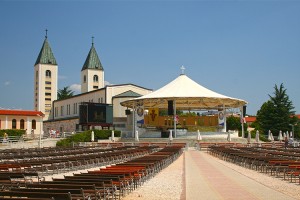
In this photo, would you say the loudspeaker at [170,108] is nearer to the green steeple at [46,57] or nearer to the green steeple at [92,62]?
the green steeple at [92,62]

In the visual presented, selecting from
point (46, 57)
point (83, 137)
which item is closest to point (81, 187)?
point (83, 137)

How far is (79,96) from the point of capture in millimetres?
80000

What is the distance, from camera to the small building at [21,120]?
61.3m

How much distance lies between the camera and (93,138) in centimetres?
4828

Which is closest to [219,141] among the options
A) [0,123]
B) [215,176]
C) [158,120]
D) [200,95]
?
[200,95]

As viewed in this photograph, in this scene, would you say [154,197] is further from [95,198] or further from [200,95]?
[200,95]

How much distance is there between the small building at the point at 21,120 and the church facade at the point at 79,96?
22.6ft

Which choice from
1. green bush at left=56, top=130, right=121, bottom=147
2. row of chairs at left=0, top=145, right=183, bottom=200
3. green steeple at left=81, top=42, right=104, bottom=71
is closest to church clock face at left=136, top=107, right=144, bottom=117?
green bush at left=56, top=130, right=121, bottom=147

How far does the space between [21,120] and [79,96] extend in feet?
60.8

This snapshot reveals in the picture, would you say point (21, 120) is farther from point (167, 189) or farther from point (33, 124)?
point (167, 189)

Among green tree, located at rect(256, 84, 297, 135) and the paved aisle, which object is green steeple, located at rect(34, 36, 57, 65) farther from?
the paved aisle

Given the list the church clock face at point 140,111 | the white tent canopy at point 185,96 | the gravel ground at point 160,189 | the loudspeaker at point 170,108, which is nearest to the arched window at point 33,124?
the white tent canopy at point 185,96

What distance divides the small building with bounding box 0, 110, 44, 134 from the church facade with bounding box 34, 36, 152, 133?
688 cm

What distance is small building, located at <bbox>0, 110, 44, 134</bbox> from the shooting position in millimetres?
61344
